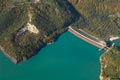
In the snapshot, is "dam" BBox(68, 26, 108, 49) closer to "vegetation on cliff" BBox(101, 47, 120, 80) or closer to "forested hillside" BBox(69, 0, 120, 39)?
"forested hillside" BBox(69, 0, 120, 39)

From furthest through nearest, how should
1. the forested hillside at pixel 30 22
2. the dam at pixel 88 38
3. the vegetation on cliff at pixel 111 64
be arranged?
the dam at pixel 88 38, the forested hillside at pixel 30 22, the vegetation on cliff at pixel 111 64

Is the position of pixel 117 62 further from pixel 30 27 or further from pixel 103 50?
pixel 30 27

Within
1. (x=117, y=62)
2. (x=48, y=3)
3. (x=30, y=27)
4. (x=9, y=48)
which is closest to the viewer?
(x=117, y=62)

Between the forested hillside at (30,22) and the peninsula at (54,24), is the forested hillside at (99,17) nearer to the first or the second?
the peninsula at (54,24)

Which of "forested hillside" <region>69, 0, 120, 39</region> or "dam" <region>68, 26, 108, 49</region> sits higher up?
"dam" <region>68, 26, 108, 49</region>

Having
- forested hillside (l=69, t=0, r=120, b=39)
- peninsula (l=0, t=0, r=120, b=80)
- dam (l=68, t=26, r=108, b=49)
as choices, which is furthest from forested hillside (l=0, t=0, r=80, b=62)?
dam (l=68, t=26, r=108, b=49)

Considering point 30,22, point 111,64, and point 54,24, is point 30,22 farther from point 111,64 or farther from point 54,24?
point 111,64

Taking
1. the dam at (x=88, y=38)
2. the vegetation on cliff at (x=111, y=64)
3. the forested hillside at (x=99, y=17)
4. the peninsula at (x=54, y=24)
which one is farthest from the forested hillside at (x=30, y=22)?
the vegetation on cliff at (x=111, y=64)

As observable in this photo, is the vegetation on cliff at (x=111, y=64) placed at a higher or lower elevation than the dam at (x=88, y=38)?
higher

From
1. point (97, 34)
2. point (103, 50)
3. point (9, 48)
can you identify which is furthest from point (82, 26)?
point (9, 48)
